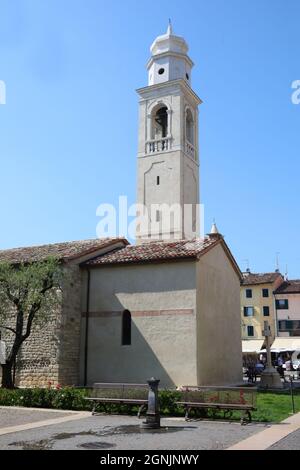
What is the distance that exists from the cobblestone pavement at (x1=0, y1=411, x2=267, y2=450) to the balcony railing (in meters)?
25.0

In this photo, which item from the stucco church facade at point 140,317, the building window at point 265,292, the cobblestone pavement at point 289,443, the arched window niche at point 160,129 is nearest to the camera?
the cobblestone pavement at point 289,443

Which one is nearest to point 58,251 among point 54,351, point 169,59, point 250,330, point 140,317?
point 54,351

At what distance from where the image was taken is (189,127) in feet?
123

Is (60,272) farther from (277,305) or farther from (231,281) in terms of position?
(277,305)

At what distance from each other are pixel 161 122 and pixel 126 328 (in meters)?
21.0

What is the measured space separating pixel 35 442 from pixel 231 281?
1630 cm

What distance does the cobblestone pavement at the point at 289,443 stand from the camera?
8827 millimetres

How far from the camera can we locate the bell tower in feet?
109

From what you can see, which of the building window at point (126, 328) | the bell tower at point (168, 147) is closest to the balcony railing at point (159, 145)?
the bell tower at point (168, 147)

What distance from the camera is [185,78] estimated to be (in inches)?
1443

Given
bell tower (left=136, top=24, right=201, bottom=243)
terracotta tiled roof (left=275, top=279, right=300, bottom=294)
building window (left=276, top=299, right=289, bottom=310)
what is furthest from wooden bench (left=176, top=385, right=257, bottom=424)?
terracotta tiled roof (left=275, top=279, right=300, bottom=294)

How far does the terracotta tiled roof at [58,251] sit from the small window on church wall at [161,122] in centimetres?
1436

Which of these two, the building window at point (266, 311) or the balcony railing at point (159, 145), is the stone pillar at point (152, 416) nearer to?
the balcony railing at point (159, 145)
